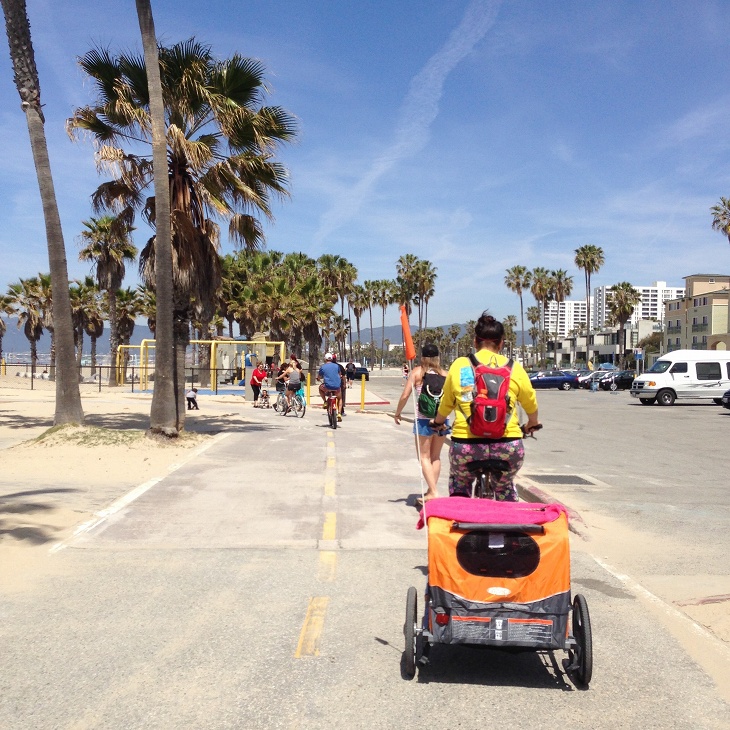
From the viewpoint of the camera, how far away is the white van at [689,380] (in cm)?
3073

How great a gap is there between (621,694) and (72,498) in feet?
22.1

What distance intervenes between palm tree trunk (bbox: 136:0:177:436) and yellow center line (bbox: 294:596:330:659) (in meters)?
8.57

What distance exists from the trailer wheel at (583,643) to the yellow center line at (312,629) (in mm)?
1464

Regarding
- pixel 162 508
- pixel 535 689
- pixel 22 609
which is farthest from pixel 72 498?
pixel 535 689

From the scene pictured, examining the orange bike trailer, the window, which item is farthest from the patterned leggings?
the window

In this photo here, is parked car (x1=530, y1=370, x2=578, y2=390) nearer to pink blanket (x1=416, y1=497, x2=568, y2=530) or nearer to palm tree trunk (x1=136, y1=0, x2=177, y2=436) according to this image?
palm tree trunk (x1=136, y1=0, x2=177, y2=436)

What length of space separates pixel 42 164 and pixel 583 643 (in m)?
12.6

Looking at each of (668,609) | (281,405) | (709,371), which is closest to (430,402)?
(668,609)

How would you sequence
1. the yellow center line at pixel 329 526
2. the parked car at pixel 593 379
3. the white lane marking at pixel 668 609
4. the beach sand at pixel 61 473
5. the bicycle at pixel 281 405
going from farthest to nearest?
the parked car at pixel 593 379
the bicycle at pixel 281 405
the yellow center line at pixel 329 526
the beach sand at pixel 61 473
the white lane marking at pixel 668 609

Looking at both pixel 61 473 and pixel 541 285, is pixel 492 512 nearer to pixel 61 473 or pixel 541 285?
pixel 61 473

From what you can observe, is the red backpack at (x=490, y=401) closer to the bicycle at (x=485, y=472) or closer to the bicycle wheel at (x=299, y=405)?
the bicycle at (x=485, y=472)

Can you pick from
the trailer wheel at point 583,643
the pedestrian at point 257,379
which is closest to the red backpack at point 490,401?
the trailer wheel at point 583,643

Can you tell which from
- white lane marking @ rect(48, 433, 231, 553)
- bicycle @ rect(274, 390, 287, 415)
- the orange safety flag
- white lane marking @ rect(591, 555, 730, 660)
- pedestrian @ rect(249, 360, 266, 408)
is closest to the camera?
white lane marking @ rect(591, 555, 730, 660)

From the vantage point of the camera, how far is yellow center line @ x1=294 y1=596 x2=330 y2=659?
14.5 ft
